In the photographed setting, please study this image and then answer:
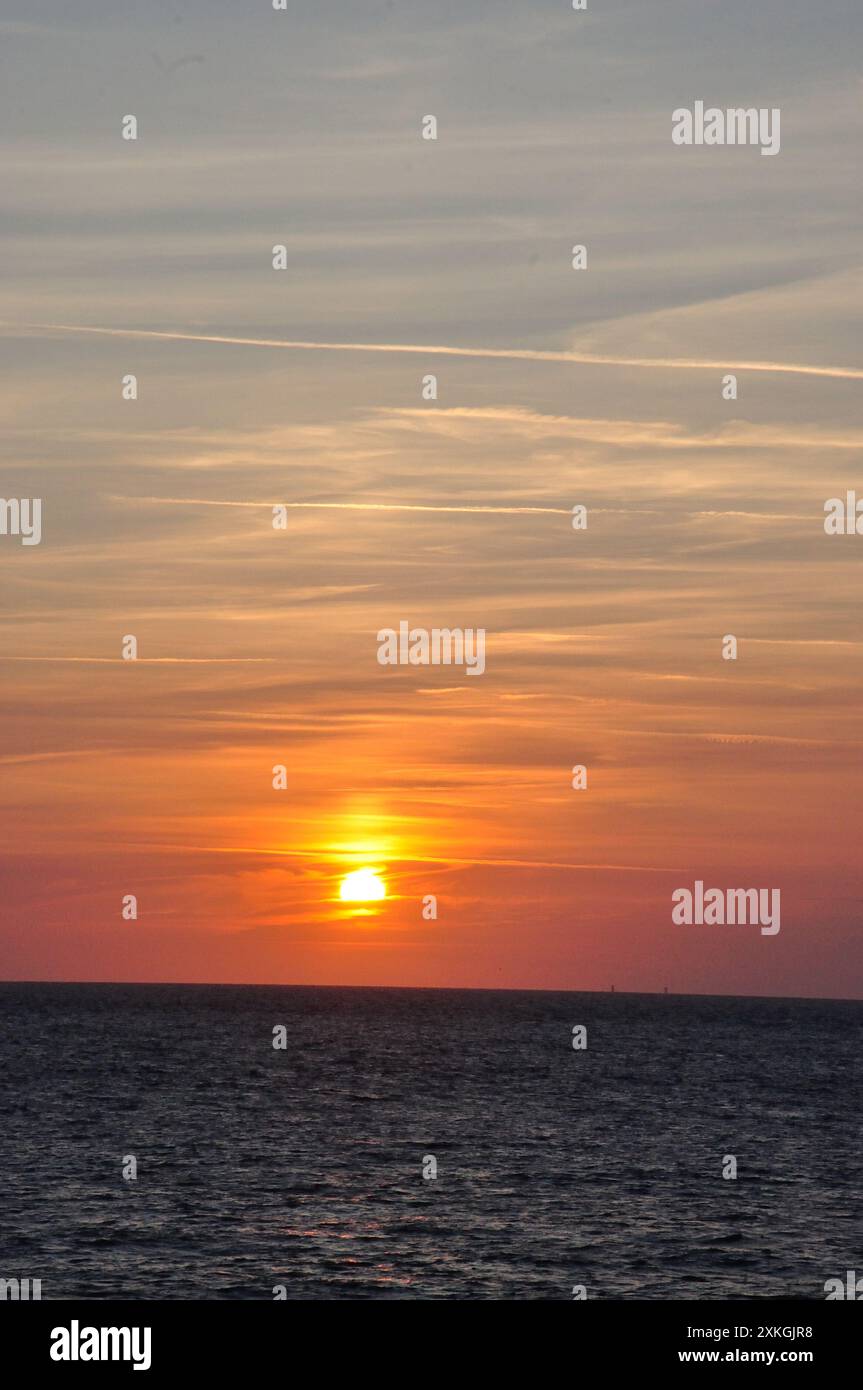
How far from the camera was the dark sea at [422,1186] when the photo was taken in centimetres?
4969

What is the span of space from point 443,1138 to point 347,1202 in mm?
23998

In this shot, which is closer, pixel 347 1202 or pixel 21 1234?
pixel 21 1234

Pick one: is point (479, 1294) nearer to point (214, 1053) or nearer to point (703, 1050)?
point (214, 1053)

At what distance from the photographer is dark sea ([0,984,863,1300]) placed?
49.7m

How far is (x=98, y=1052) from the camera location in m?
161

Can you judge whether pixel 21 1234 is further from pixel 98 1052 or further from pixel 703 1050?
pixel 703 1050

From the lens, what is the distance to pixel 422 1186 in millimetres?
67750

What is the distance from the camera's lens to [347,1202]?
6278 centimetres

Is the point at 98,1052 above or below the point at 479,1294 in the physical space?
above
